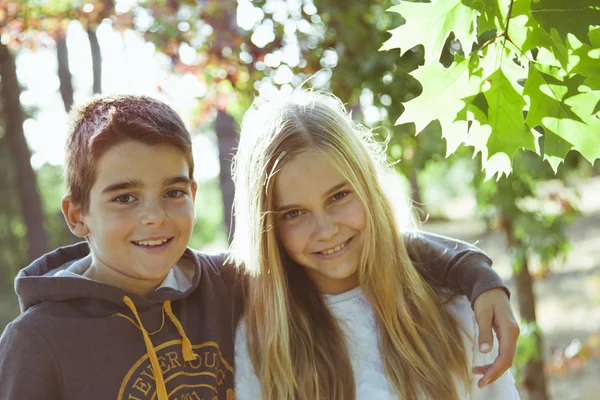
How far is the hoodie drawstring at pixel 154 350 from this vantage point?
6.59ft

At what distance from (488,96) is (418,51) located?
62.3 inches

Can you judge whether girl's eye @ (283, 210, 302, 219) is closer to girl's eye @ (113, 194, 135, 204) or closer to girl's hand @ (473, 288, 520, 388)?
girl's eye @ (113, 194, 135, 204)

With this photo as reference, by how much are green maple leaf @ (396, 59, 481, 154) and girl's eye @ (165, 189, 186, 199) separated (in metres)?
0.74

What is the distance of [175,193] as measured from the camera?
2.15m

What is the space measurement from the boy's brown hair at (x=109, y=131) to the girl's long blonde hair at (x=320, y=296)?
0.79 ft

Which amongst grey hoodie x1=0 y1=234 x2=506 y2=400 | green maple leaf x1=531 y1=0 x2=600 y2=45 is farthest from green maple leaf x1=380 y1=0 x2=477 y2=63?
grey hoodie x1=0 y1=234 x2=506 y2=400

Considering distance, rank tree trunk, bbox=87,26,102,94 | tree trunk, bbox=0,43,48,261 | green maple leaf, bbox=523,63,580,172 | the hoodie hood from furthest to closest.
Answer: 1. tree trunk, bbox=0,43,48,261
2. tree trunk, bbox=87,26,102,94
3. the hoodie hood
4. green maple leaf, bbox=523,63,580,172

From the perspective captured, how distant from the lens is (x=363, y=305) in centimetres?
239

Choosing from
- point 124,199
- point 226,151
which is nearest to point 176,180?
point 124,199

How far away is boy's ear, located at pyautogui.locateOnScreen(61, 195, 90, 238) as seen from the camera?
216 cm

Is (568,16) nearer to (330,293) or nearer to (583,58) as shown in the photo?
(583,58)

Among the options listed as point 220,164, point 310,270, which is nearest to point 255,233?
point 310,270

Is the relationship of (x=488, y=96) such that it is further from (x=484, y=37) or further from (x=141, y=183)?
(x=484, y=37)

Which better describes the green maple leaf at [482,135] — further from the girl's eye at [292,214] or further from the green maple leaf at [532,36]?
the girl's eye at [292,214]
